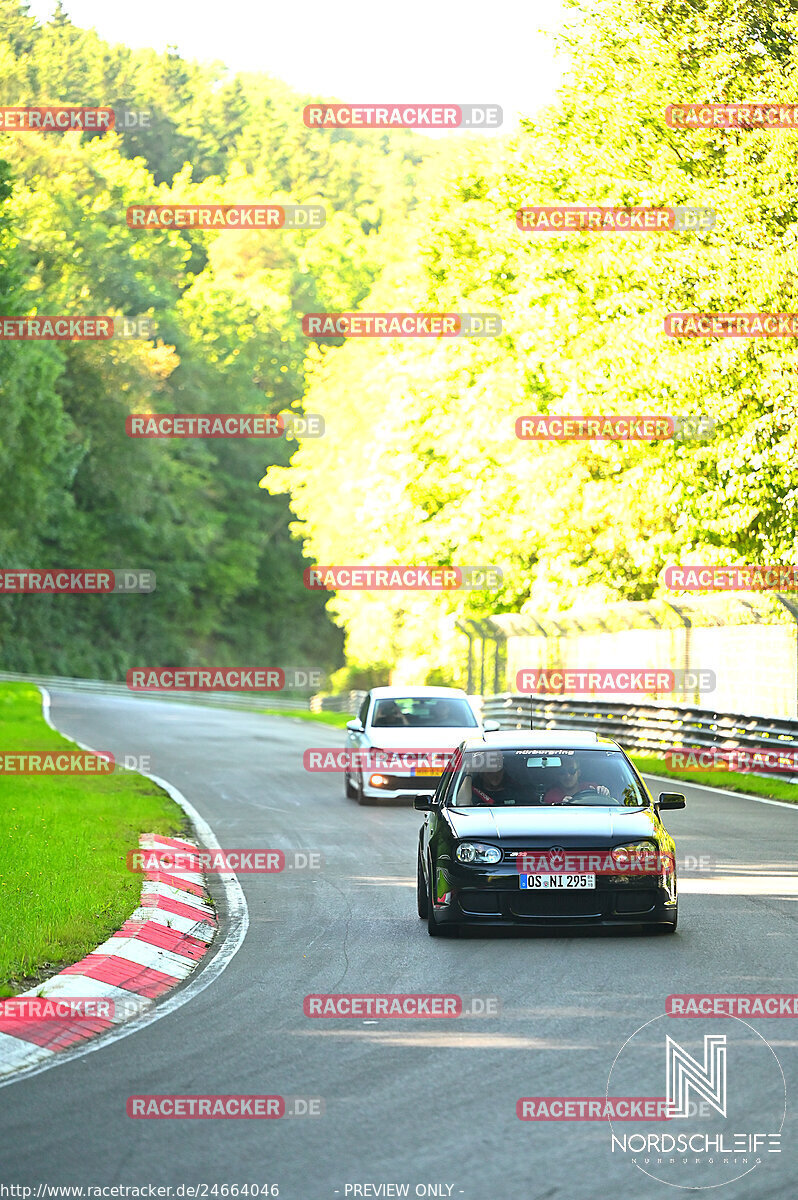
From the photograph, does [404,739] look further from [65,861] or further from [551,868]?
[551,868]

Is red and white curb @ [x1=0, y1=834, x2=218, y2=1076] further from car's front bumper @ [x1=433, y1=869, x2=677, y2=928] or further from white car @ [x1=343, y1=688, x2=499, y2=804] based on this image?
white car @ [x1=343, y1=688, x2=499, y2=804]

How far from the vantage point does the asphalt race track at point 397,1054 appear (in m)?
6.00

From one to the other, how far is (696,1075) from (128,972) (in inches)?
159

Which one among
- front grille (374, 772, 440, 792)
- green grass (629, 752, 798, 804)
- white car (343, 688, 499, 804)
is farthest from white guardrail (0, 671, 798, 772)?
front grille (374, 772, 440, 792)

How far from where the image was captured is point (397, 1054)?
784 centimetres

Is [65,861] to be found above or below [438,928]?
below

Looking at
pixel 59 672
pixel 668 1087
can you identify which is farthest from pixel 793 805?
pixel 59 672

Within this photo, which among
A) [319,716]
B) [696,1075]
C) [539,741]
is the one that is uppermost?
[539,741]

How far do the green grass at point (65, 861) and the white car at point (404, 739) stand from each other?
105 inches

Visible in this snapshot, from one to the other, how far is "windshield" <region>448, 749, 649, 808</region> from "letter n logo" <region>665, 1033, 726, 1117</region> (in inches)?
159

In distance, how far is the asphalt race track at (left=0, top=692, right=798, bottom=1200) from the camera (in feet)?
19.7

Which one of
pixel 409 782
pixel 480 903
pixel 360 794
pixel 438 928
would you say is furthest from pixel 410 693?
pixel 480 903

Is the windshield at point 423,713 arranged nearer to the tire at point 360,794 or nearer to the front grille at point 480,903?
the tire at point 360,794

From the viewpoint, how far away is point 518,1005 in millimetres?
8992
